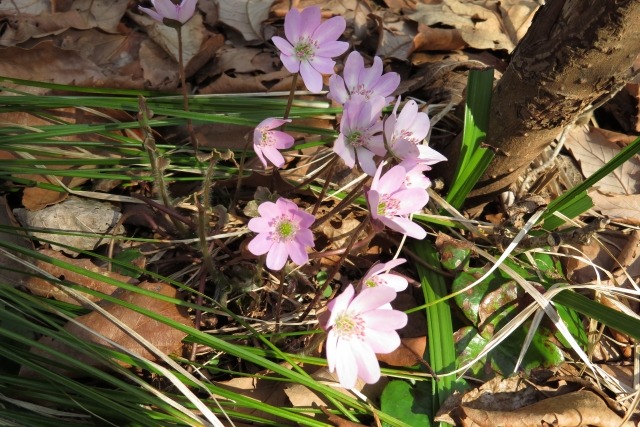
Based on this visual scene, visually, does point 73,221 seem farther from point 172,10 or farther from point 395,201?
point 395,201

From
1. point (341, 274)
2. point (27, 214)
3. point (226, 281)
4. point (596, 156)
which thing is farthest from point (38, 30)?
point (596, 156)

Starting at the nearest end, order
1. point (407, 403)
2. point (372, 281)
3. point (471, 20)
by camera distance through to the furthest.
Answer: point (372, 281)
point (407, 403)
point (471, 20)

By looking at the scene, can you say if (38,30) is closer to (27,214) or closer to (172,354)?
(27,214)

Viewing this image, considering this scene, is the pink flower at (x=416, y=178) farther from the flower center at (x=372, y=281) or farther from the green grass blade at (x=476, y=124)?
the green grass blade at (x=476, y=124)

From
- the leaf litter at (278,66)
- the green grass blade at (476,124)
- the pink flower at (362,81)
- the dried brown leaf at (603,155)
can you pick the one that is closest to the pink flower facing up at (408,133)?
the pink flower at (362,81)

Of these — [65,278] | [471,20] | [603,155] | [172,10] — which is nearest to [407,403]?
[65,278]
